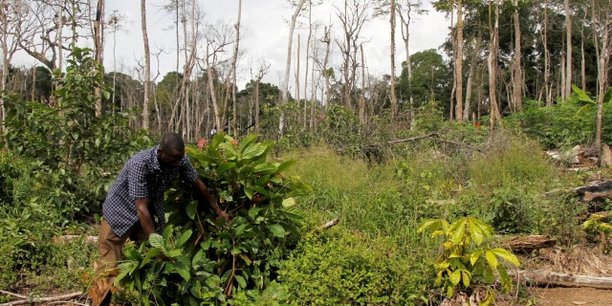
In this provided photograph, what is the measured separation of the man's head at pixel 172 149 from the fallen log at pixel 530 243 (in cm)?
306

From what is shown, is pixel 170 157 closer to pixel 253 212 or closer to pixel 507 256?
pixel 253 212

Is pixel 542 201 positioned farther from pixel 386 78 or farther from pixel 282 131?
pixel 386 78

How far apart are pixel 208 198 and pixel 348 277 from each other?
1.12m

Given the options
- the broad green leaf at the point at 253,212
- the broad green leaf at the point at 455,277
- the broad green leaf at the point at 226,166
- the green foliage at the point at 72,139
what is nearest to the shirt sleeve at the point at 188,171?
the broad green leaf at the point at 226,166

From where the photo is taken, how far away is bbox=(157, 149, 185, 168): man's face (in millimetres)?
3482

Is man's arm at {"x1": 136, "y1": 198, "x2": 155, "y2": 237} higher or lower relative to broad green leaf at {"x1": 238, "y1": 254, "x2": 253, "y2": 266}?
higher

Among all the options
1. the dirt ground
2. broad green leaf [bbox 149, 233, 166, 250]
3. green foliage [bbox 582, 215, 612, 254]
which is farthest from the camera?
green foliage [bbox 582, 215, 612, 254]

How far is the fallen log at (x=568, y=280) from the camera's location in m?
4.63

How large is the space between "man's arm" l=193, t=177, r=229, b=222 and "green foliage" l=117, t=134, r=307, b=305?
0.17 feet

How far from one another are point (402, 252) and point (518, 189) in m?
2.07

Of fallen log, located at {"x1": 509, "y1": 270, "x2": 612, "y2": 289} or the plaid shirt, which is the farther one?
fallen log, located at {"x1": 509, "y1": 270, "x2": 612, "y2": 289}

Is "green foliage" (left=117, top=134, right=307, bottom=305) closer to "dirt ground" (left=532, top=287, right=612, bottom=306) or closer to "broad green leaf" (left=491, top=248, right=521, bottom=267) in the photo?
"broad green leaf" (left=491, top=248, right=521, bottom=267)

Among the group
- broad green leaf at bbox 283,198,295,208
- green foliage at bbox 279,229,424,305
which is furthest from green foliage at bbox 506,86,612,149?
broad green leaf at bbox 283,198,295,208

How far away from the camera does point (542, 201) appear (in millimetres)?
5586
